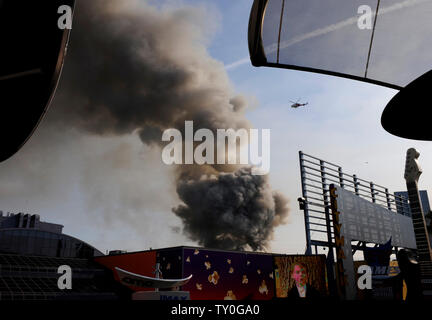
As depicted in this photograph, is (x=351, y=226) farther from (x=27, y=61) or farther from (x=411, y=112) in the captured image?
(x=27, y=61)

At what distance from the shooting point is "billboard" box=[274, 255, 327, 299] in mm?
22062

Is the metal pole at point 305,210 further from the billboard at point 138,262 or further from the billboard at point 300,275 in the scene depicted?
the billboard at point 138,262

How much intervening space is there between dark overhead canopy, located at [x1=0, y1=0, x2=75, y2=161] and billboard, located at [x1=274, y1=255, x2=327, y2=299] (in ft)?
68.1

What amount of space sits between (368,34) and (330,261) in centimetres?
2112

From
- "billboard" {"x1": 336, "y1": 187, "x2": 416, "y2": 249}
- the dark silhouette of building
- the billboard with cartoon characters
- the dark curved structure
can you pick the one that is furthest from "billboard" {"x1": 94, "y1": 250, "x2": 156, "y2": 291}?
the dark curved structure

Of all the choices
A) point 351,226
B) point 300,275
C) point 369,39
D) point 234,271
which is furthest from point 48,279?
point 369,39

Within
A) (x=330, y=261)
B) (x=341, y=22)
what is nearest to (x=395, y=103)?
(x=341, y=22)

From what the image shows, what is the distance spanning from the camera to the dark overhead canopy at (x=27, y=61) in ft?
12.7

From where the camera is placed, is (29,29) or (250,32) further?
(29,29)

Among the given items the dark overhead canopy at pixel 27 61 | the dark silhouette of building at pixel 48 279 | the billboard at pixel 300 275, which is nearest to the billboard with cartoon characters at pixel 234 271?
the billboard at pixel 300 275

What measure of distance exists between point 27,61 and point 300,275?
21.6 m

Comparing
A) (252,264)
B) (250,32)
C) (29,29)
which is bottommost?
(252,264)

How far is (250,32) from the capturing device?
3.31 meters
